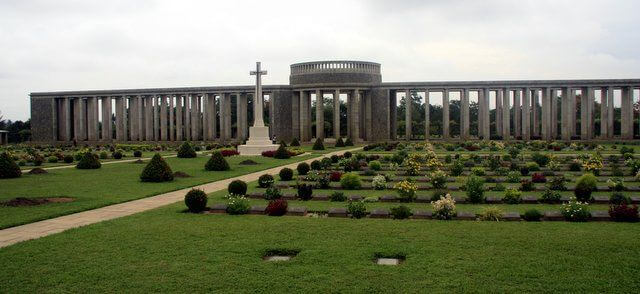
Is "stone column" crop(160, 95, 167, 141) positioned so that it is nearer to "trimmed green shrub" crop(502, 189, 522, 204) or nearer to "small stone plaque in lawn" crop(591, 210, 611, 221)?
"trimmed green shrub" crop(502, 189, 522, 204)

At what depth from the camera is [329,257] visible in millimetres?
10523

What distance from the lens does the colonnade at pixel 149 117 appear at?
7650cm

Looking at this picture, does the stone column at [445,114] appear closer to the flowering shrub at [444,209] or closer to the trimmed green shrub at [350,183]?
the trimmed green shrub at [350,183]

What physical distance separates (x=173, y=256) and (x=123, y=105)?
75.0 m

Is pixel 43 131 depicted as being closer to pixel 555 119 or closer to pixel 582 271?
pixel 555 119

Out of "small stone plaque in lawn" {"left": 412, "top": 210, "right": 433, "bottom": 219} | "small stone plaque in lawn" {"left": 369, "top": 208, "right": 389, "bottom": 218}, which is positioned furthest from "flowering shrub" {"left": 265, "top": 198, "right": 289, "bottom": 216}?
"small stone plaque in lawn" {"left": 412, "top": 210, "right": 433, "bottom": 219}

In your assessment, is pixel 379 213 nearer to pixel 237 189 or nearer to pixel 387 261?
pixel 387 261

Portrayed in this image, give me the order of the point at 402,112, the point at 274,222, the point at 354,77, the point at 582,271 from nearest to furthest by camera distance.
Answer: the point at 582,271, the point at 274,222, the point at 354,77, the point at 402,112

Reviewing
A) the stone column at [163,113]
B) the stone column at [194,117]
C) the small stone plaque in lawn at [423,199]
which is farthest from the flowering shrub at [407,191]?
the stone column at [163,113]

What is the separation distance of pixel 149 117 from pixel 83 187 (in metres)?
58.5

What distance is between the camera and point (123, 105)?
265ft

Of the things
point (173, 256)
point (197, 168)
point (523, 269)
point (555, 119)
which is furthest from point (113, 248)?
point (555, 119)

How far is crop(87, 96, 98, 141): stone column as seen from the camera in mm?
81731

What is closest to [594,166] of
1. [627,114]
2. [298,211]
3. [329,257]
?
[298,211]
